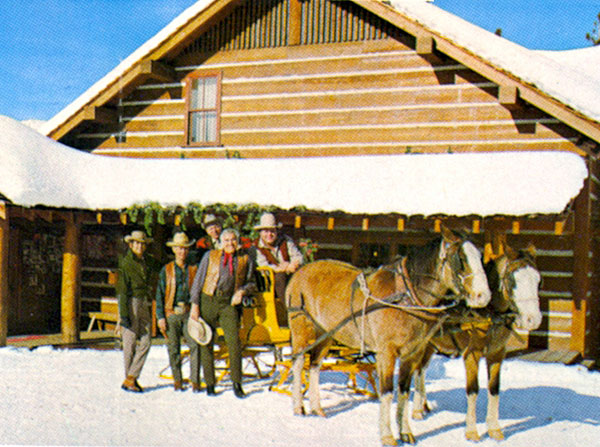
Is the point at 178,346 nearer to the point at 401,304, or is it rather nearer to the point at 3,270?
the point at 401,304

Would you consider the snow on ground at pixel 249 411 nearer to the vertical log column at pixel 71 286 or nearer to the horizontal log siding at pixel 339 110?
the vertical log column at pixel 71 286

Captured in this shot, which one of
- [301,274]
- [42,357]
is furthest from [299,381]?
[42,357]

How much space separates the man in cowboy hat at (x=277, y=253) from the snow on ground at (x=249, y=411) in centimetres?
133

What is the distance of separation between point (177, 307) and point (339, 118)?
20.6ft

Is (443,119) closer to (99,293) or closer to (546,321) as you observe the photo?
(546,321)

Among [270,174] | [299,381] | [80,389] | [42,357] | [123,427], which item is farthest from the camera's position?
[270,174]

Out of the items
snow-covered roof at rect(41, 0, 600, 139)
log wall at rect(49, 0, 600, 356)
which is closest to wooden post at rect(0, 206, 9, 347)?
snow-covered roof at rect(41, 0, 600, 139)

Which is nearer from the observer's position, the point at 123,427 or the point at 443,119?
the point at 123,427

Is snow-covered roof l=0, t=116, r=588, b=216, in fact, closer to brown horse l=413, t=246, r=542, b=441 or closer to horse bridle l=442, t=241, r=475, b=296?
brown horse l=413, t=246, r=542, b=441

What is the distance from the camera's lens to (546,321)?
1196 centimetres

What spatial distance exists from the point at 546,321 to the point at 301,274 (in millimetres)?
5863

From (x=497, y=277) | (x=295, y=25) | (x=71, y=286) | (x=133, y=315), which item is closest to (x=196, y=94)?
(x=295, y=25)

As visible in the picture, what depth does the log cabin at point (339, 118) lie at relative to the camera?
11578 mm

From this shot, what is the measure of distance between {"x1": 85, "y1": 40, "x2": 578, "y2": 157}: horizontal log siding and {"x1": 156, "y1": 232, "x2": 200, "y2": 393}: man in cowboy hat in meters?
5.53
